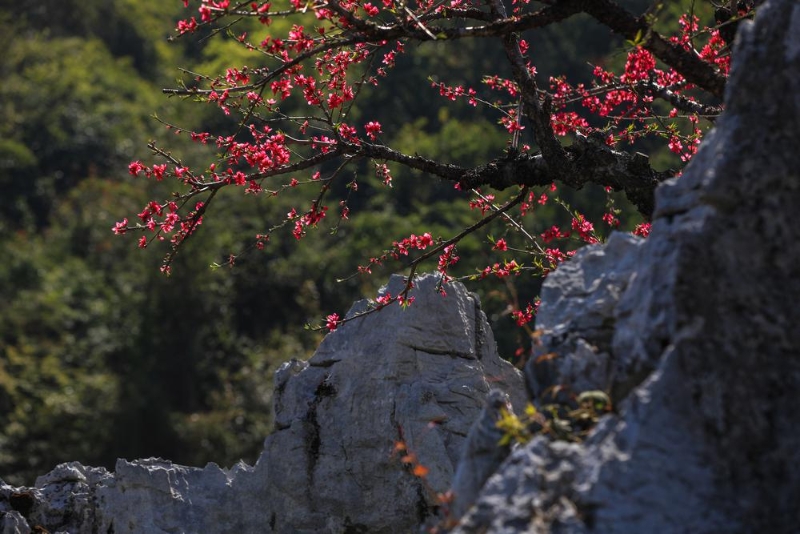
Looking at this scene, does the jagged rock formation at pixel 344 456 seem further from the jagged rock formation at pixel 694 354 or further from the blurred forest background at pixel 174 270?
the blurred forest background at pixel 174 270

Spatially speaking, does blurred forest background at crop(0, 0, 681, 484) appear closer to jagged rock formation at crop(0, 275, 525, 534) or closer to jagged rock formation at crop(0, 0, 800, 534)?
jagged rock formation at crop(0, 275, 525, 534)

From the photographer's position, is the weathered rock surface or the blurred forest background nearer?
the weathered rock surface

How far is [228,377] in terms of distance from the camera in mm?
28438

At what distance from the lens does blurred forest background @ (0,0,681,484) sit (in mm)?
25734

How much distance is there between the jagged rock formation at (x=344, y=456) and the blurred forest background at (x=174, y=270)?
9.46 metres

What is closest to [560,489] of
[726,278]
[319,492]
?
[726,278]

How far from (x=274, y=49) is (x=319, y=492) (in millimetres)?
2924

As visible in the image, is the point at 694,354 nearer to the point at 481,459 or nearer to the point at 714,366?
the point at 714,366

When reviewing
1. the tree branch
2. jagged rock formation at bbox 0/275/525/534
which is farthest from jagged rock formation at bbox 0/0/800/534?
jagged rock formation at bbox 0/275/525/534

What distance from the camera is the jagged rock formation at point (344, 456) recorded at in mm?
7965

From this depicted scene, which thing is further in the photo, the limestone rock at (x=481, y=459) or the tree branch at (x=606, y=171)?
the tree branch at (x=606, y=171)

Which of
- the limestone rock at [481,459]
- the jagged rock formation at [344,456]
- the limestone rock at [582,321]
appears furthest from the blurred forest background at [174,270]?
the limestone rock at [481,459]

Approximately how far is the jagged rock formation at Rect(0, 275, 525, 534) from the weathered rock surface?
320 centimetres

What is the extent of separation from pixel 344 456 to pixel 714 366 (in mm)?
4160
